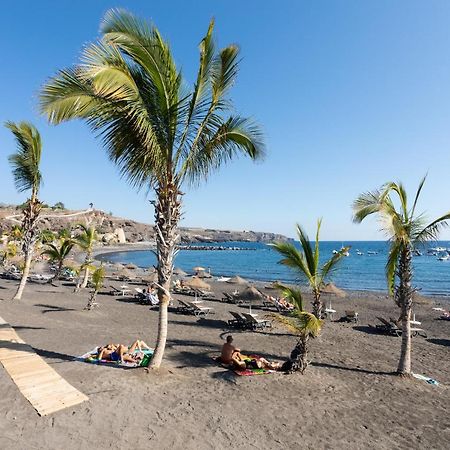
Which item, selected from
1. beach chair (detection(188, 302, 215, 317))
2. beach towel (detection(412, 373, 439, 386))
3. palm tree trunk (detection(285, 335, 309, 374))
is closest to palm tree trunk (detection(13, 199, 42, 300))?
beach chair (detection(188, 302, 215, 317))

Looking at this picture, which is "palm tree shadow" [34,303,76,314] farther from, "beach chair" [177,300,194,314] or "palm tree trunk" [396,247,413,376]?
"palm tree trunk" [396,247,413,376]

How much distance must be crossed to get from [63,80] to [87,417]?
5.99 meters

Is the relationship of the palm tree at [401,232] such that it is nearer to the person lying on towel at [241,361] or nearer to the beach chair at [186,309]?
the person lying on towel at [241,361]

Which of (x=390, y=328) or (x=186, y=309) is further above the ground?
(x=390, y=328)

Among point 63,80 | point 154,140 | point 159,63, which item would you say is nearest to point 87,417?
point 154,140

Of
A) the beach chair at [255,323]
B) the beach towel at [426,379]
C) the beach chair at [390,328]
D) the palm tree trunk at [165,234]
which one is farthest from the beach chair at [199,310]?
the beach towel at [426,379]

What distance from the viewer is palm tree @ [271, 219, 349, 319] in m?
9.30

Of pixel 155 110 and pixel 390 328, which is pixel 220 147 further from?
pixel 390 328

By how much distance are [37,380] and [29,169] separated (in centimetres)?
1125

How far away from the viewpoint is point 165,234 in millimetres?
7957

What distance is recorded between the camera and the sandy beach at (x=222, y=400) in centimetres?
545

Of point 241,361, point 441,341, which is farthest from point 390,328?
point 241,361

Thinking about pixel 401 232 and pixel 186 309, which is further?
pixel 186 309

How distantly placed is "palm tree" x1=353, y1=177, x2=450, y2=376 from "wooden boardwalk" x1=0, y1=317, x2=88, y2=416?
26.9ft
